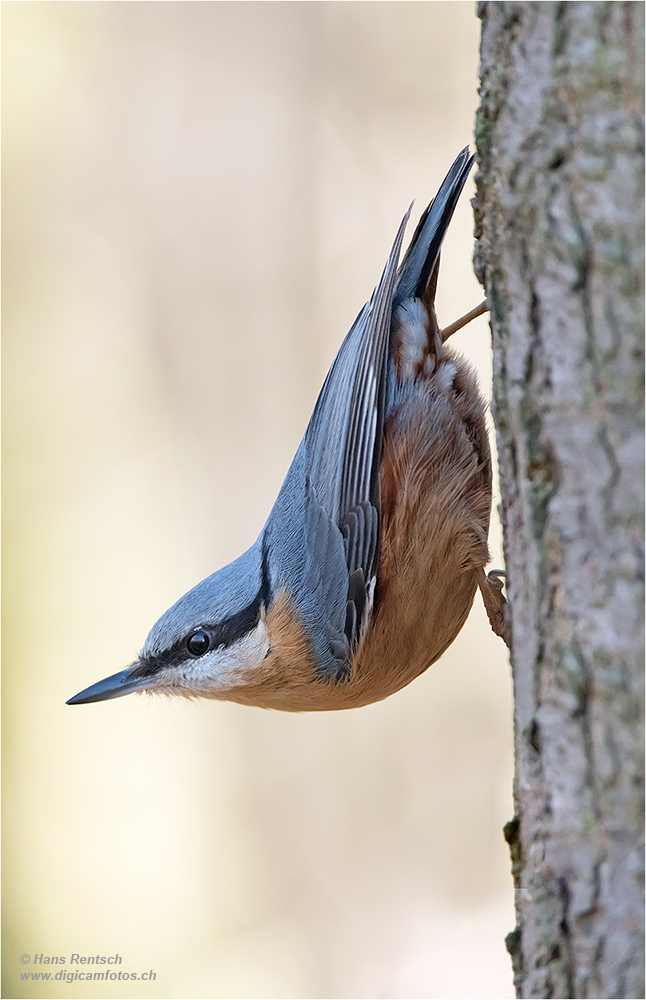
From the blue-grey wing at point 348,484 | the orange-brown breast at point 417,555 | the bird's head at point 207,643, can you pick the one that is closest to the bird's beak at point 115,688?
the bird's head at point 207,643

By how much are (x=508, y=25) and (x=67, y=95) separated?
3.33 m

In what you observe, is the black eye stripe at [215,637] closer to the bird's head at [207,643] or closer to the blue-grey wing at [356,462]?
the bird's head at [207,643]

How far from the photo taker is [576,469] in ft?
4.07

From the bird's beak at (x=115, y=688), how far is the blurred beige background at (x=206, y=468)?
47.0 inches

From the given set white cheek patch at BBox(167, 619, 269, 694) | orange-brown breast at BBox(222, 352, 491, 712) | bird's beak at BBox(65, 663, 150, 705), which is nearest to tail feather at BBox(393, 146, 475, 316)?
orange-brown breast at BBox(222, 352, 491, 712)

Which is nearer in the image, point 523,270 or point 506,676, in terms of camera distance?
point 523,270

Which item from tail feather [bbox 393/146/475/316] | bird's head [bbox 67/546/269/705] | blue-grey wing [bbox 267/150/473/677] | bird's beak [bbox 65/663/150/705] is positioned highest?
tail feather [bbox 393/146/475/316]

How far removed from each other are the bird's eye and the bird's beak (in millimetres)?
183

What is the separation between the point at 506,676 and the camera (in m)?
3.67

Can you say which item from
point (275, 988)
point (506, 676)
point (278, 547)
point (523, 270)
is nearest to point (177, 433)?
point (278, 547)

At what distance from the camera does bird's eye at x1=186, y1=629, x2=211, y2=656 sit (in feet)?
8.50

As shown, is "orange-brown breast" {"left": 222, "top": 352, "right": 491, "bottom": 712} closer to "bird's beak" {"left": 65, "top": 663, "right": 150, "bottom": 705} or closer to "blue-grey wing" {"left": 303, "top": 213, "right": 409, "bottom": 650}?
"blue-grey wing" {"left": 303, "top": 213, "right": 409, "bottom": 650}

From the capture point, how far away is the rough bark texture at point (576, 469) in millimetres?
1171

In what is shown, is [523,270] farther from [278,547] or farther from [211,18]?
[211,18]
